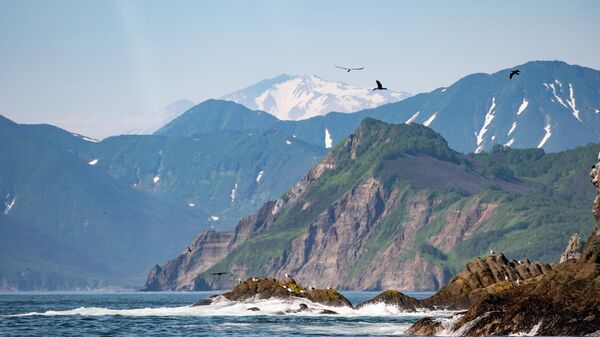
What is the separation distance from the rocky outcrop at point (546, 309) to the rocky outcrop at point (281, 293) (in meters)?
62.8

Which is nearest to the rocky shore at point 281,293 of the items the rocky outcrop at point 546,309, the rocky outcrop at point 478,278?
the rocky outcrop at point 478,278

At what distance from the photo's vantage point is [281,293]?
588ft

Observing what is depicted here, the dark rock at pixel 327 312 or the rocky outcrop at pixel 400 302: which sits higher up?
the rocky outcrop at pixel 400 302

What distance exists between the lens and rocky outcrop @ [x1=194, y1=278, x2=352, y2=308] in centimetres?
17275

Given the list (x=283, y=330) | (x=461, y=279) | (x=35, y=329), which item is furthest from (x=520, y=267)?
(x=35, y=329)

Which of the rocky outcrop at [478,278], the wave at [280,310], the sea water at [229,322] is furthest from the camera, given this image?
the wave at [280,310]

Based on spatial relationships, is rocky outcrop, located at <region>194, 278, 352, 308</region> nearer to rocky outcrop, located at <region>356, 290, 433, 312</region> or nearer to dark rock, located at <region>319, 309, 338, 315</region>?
rocky outcrop, located at <region>356, 290, 433, 312</region>

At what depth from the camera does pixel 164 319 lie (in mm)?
153375

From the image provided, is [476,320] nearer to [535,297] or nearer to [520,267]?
[535,297]

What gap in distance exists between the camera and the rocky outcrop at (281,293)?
6801 inches

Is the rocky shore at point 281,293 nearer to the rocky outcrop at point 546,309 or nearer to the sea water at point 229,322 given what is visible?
the sea water at point 229,322

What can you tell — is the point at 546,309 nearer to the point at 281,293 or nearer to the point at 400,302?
the point at 400,302

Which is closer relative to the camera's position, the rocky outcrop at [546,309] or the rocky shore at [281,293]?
the rocky outcrop at [546,309]

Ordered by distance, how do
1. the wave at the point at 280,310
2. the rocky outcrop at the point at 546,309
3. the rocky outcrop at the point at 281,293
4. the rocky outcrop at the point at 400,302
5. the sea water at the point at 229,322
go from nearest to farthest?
the rocky outcrop at the point at 546,309 < the sea water at the point at 229,322 < the wave at the point at 280,310 < the rocky outcrop at the point at 400,302 < the rocky outcrop at the point at 281,293
